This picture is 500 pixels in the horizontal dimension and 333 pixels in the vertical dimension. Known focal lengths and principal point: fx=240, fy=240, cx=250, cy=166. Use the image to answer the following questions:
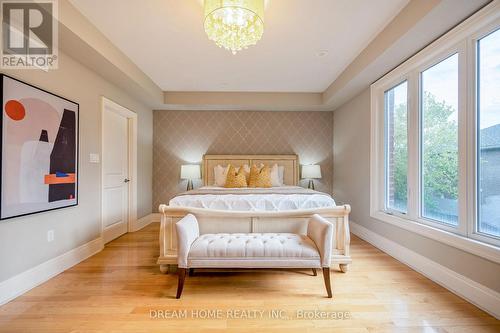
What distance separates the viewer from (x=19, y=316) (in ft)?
5.95

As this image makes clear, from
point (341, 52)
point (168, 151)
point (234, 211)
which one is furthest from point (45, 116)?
point (341, 52)

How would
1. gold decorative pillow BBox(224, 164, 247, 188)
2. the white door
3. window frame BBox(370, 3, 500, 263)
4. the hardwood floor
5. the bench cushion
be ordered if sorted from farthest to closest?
gold decorative pillow BBox(224, 164, 247, 188) → the white door → the bench cushion → window frame BBox(370, 3, 500, 263) → the hardwood floor

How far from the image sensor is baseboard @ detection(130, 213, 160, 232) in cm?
429

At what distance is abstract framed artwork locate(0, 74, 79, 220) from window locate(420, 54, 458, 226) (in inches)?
156

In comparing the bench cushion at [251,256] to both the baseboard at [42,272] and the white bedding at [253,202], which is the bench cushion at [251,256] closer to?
the white bedding at [253,202]

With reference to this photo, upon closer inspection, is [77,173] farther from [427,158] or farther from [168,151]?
[427,158]

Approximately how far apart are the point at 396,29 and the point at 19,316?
4.08m

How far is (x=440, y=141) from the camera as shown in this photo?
2.49 metres

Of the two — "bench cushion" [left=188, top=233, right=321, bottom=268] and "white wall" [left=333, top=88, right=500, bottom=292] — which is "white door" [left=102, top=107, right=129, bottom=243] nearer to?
"bench cushion" [left=188, top=233, right=321, bottom=268]

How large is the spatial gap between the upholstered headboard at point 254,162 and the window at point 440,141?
2.52 meters

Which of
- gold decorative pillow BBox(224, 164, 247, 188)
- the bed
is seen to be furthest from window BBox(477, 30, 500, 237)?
gold decorative pillow BBox(224, 164, 247, 188)

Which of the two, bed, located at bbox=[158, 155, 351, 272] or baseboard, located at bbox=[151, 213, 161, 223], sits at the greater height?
bed, located at bbox=[158, 155, 351, 272]

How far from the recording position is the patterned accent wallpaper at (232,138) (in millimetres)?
5082

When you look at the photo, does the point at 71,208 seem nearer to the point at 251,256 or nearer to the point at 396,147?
the point at 251,256
